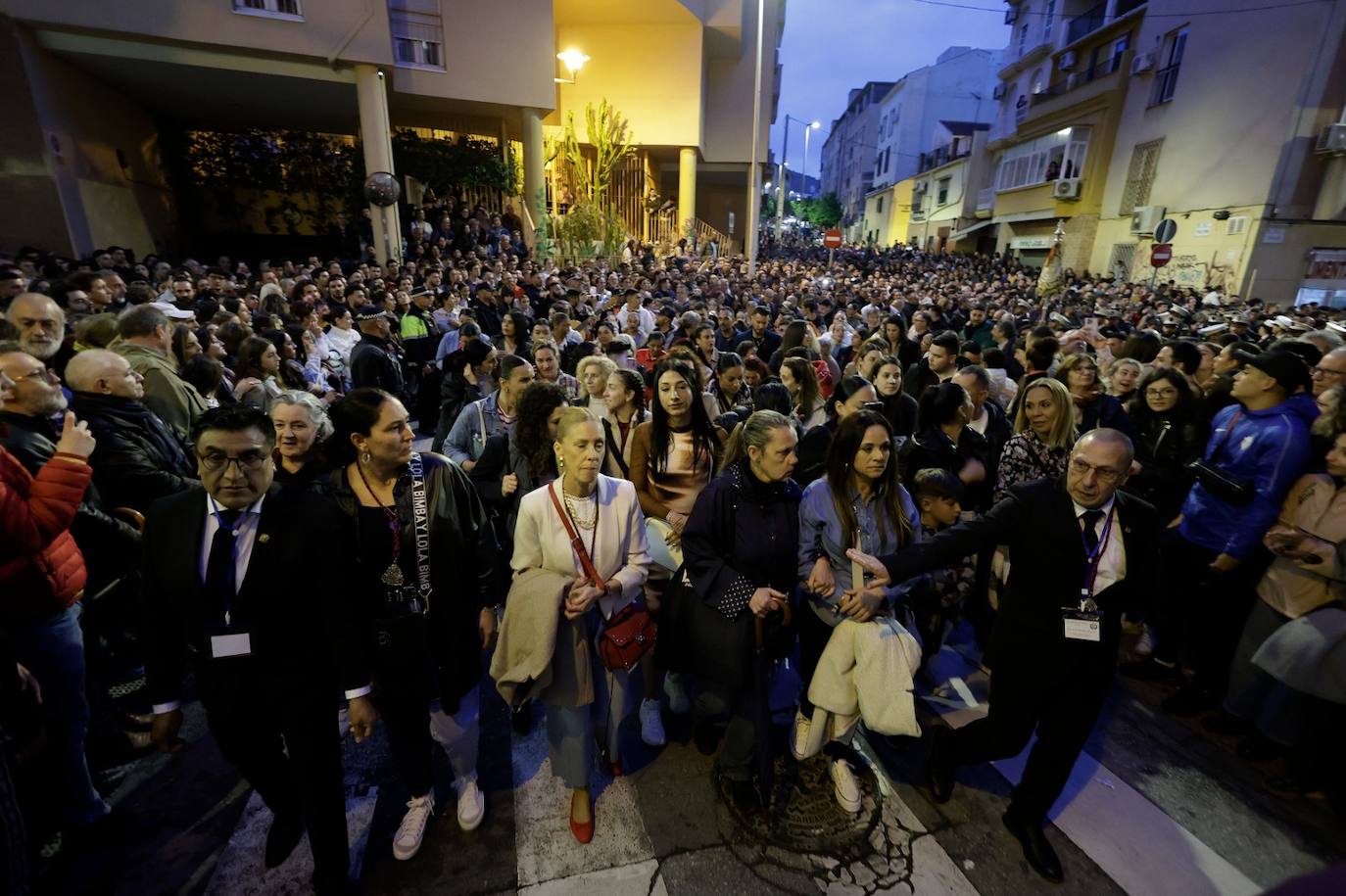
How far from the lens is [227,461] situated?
2123 mm

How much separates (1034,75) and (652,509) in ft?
126

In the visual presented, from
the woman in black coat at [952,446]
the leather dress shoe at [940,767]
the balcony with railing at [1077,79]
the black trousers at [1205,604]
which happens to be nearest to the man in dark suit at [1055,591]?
the leather dress shoe at [940,767]

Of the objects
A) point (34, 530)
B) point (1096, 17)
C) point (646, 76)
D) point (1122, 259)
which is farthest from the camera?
point (1096, 17)

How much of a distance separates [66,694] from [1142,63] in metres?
32.0

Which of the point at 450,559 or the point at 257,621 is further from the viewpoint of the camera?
the point at 450,559

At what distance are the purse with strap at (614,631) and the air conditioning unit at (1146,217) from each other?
88.4 ft

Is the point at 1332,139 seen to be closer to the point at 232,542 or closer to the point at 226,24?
the point at 232,542

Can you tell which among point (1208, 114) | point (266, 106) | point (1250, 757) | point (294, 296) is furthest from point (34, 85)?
point (1208, 114)

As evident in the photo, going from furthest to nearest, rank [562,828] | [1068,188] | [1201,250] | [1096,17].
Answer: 1. [1096,17]
2. [1068,188]
3. [1201,250]
4. [562,828]

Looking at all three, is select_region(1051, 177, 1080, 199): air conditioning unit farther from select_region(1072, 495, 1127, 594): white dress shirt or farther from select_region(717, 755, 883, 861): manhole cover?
select_region(717, 755, 883, 861): manhole cover

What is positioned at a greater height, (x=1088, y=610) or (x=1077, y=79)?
(x=1077, y=79)

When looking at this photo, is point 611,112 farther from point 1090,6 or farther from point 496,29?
point 1090,6

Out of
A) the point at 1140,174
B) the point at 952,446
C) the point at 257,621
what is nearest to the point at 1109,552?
the point at 952,446

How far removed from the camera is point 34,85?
11516 mm
